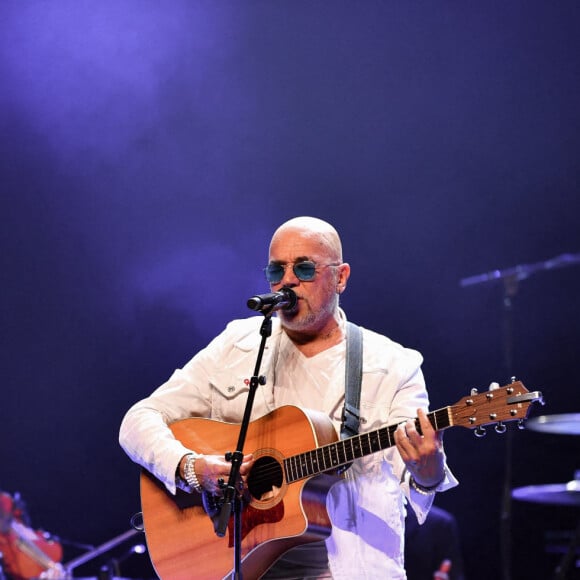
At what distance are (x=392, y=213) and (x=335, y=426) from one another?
4.14m

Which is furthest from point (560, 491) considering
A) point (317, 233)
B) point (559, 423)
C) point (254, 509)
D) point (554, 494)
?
point (254, 509)

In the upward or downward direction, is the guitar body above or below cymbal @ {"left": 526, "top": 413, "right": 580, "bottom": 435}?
below

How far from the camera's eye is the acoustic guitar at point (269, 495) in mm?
3463

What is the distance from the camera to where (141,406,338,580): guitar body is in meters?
3.53

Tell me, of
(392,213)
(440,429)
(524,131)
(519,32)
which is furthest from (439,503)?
(440,429)

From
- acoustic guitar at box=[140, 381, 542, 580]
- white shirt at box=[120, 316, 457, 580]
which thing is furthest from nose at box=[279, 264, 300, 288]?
acoustic guitar at box=[140, 381, 542, 580]

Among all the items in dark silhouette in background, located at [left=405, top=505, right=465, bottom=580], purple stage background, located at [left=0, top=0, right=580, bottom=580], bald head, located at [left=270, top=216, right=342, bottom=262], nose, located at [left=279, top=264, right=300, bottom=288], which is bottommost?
dark silhouette in background, located at [left=405, top=505, right=465, bottom=580]

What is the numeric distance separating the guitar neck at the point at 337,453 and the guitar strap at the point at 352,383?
188 mm

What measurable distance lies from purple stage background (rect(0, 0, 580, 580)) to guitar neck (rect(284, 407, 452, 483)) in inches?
163

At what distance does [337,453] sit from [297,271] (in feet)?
3.19

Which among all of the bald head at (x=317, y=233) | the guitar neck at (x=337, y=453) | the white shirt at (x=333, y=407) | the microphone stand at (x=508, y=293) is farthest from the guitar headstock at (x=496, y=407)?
the microphone stand at (x=508, y=293)

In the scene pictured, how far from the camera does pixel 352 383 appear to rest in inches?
152

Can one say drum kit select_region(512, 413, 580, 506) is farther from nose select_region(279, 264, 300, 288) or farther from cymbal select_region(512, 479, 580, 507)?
nose select_region(279, 264, 300, 288)

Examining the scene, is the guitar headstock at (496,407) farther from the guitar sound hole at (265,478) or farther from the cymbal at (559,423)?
the cymbal at (559,423)
